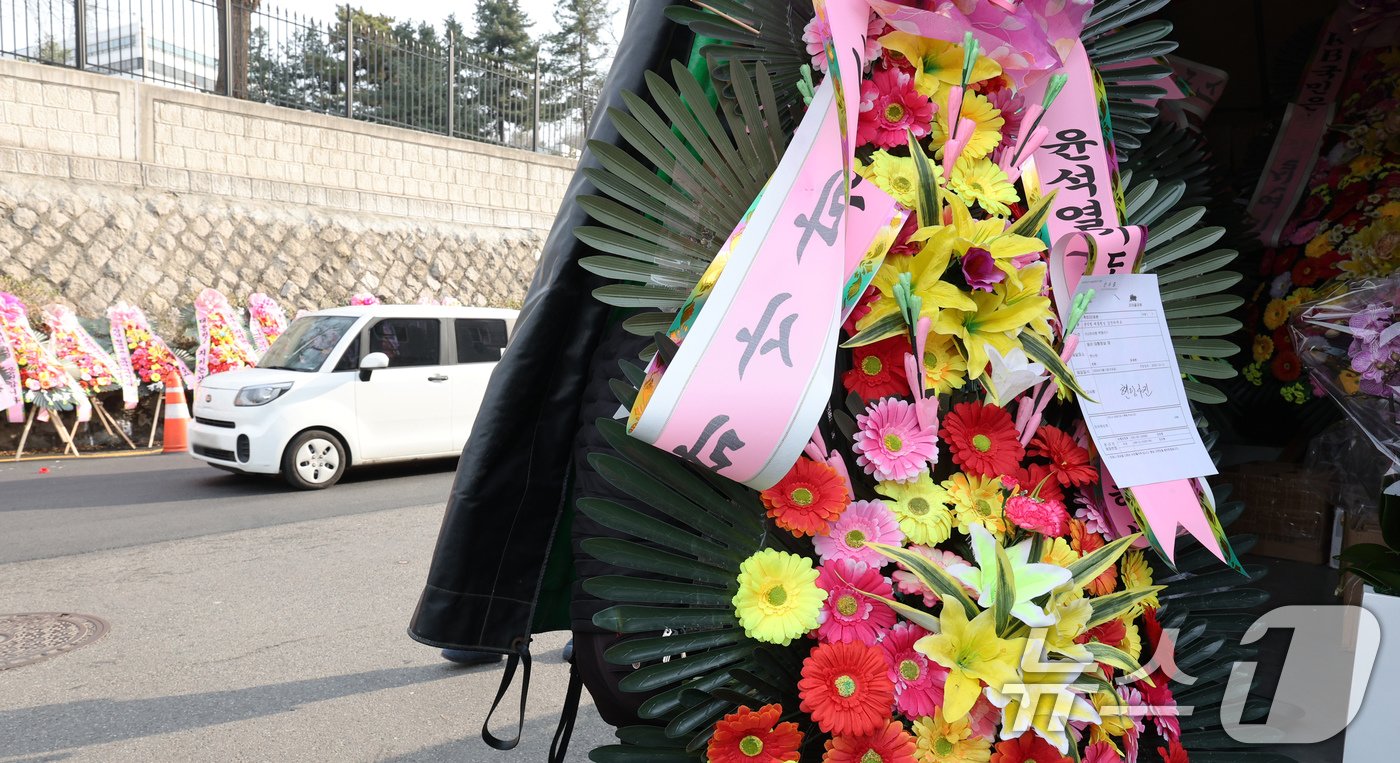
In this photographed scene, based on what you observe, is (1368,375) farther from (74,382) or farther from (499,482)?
(74,382)

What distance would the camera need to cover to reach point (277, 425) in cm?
755

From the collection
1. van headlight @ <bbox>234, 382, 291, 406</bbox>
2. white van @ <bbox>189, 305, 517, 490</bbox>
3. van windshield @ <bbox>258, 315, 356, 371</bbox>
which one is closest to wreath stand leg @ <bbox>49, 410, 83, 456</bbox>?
white van @ <bbox>189, 305, 517, 490</bbox>

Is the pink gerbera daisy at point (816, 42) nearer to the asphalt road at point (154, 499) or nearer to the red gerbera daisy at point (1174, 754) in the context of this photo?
the red gerbera daisy at point (1174, 754)

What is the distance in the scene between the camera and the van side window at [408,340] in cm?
838

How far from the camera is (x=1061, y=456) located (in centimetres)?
107

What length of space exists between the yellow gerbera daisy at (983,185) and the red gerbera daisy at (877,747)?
57 cm

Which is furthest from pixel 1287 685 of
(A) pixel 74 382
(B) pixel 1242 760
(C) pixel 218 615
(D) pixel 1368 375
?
(A) pixel 74 382

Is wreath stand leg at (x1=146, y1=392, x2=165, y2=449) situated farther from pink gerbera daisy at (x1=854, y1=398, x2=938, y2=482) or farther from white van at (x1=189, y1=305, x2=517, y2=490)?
pink gerbera daisy at (x1=854, y1=398, x2=938, y2=482)

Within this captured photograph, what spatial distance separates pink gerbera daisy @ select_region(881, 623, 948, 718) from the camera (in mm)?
903

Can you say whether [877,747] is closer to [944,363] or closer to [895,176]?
[944,363]


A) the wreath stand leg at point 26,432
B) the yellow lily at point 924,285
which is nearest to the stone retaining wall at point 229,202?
the wreath stand leg at point 26,432

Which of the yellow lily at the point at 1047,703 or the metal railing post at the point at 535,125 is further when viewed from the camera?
the metal railing post at the point at 535,125

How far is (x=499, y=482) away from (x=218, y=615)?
400cm

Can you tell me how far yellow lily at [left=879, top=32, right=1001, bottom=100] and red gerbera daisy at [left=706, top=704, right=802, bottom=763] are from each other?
70cm
